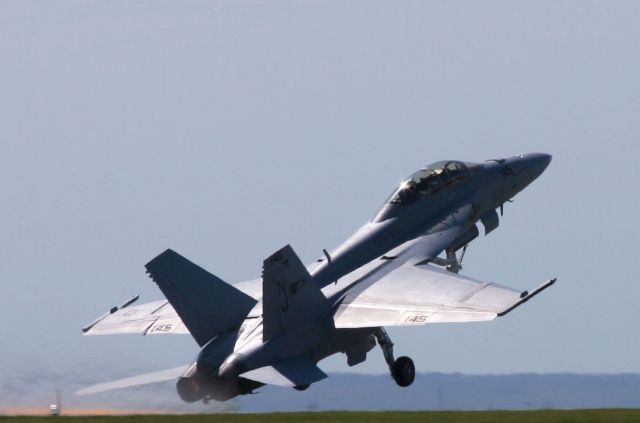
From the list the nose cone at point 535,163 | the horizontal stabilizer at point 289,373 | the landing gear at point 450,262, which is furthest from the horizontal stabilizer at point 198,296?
the nose cone at point 535,163

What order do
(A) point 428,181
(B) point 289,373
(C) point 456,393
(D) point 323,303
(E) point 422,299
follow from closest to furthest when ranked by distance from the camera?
(B) point 289,373, (E) point 422,299, (D) point 323,303, (A) point 428,181, (C) point 456,393

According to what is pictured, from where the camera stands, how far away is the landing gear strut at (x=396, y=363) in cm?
3275

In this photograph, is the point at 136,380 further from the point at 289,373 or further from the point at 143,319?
the point at 143,319

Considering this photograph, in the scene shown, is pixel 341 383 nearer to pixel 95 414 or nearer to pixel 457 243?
pixel 457 243

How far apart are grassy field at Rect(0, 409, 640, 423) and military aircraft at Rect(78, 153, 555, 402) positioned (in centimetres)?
83

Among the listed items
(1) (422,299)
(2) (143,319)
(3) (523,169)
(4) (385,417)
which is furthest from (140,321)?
(3) (523,169)

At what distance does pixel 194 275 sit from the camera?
99.4 ft

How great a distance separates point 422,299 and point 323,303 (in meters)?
1.96

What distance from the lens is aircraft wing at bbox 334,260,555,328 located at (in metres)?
30.0

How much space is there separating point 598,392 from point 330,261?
→ 52.0 metres

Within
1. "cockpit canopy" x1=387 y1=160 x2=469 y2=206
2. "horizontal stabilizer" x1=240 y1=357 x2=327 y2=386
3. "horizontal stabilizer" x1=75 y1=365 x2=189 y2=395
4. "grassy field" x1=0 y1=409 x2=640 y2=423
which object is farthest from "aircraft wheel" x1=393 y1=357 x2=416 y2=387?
"horizontal stabilizer" x1=75 y1=365 x2=189 y2=395

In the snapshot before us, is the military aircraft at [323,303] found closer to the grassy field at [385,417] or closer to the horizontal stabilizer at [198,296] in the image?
the horizontal stabilizer at [198,296]

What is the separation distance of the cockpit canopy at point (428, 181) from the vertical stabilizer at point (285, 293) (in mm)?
5330

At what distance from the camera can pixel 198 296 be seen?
30.5 meters
